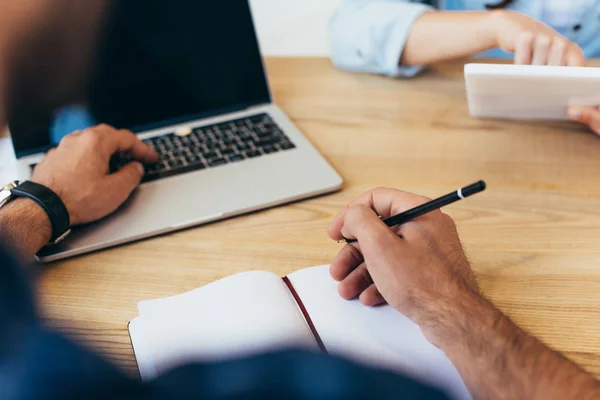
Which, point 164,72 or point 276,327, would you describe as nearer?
point 276,327

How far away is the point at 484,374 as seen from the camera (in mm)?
518

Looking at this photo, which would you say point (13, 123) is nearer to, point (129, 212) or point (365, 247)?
point (129, 212)

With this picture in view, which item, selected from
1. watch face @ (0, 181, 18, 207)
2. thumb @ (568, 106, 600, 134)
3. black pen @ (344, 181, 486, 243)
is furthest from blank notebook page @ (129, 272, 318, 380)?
thumb @ (568, 106, 600, 134)

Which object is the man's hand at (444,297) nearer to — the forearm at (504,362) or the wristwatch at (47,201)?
the forearm at (504,362)

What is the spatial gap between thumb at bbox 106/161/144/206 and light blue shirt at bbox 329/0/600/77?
20.1 inches

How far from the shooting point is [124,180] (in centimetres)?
83

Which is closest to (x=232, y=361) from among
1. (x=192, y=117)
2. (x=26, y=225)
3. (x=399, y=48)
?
(x=26, y=225)

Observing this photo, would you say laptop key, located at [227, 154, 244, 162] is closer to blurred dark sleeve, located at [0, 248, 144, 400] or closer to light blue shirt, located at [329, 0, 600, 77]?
light blue shirt, located at [329, 0, 600, 77]

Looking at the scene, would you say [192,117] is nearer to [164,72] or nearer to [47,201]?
[164,72]

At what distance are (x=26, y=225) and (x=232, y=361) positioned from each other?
19.6 inches

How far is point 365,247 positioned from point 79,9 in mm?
607

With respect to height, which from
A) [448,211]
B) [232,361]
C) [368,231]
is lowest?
[448,211]

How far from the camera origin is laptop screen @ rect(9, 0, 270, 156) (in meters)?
0.96

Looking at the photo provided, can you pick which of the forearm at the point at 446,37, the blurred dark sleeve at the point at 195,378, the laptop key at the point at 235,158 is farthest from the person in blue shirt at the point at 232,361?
the forearm at the point at 446,37
